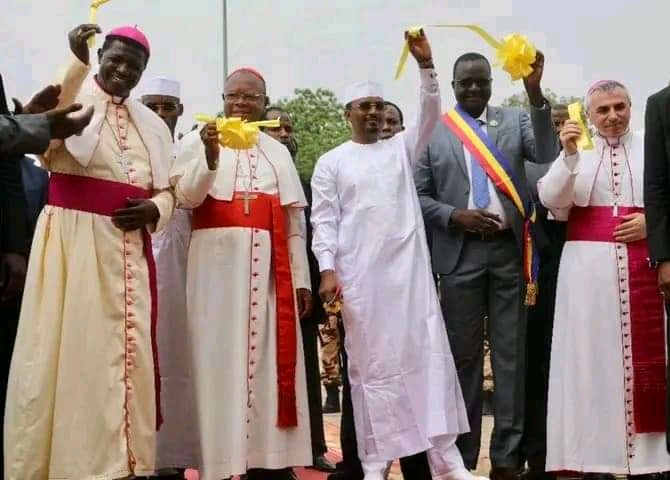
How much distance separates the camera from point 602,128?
5812 mm

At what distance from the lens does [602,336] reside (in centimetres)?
561

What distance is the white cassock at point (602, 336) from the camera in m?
5.51

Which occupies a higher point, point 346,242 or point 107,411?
point 346,242

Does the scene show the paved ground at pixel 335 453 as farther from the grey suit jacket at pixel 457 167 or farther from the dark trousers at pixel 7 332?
the dark trousers at pixel 7 332

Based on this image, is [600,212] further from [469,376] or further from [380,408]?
[380,408]

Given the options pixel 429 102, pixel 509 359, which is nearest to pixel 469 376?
pixel 509 359

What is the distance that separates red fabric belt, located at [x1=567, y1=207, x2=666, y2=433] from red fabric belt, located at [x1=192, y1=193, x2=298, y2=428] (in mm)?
1747

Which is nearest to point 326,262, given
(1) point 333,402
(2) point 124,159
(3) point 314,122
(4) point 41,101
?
(2) point 124,159

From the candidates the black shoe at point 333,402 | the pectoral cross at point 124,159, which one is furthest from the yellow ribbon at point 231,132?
the black shoe at point 333,402

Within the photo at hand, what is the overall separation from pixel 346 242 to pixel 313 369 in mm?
1345

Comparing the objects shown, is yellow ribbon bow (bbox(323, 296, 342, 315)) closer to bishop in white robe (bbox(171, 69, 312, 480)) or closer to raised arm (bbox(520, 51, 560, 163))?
bishop in white robe (bbox(171, 69, 312, 480))

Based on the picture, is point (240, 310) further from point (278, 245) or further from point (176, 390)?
point (176, 390)

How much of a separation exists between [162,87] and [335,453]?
305cm

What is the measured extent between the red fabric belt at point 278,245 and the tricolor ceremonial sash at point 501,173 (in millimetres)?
1277
